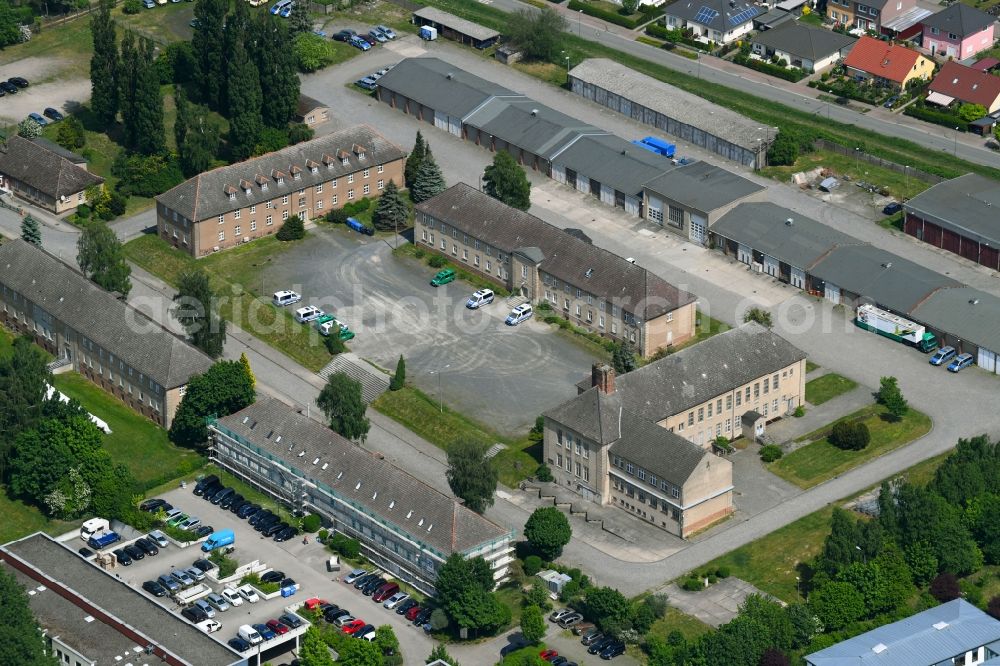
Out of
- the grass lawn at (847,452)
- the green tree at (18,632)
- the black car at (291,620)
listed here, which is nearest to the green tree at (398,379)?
the grass lawn at (847,452)

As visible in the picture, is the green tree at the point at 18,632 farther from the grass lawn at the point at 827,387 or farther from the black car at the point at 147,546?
the grass lawn at the point at 827,387

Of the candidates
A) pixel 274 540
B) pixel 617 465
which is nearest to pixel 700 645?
pixel 617 465

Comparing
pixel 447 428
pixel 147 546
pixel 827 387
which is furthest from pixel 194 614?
pixel 827 387

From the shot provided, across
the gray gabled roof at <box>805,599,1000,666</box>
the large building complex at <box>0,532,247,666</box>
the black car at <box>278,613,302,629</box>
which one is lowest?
the black car at <box>278,613,302,629</box>

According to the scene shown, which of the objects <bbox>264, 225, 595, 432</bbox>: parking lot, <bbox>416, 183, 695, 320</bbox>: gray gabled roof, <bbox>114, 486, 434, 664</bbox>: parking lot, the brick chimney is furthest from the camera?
<bbox>416, 183, 695, 320</bbox>: gray gabled roof

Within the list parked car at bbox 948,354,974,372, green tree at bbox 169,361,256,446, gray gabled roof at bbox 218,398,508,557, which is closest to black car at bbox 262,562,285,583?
gray gabled roof at bbox 218,398,508,557

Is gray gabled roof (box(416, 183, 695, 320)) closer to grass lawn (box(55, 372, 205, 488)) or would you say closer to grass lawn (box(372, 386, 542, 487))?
grass lawn (box(372, 386, 542, 487))

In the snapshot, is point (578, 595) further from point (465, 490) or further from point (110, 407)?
point (110, 407)
